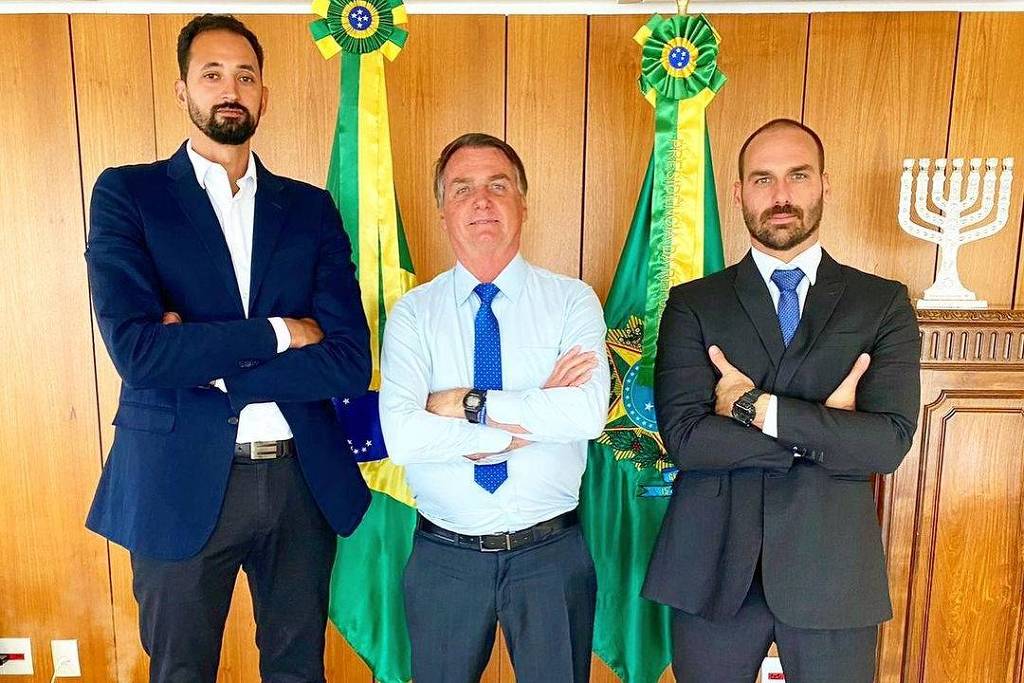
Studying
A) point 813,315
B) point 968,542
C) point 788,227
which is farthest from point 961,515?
point 788,227

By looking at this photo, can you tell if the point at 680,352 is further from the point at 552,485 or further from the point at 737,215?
the point at 737,215

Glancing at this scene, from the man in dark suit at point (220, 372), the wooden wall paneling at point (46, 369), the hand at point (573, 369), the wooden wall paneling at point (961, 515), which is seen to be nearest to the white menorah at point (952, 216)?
the wooden wall paneling at point (961, 515)

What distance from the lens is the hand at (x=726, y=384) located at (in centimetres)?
168

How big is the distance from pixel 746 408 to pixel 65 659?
2.69 m

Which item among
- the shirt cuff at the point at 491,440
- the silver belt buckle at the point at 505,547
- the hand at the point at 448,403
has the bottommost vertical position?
the silver belt buckle at the point at 505,547

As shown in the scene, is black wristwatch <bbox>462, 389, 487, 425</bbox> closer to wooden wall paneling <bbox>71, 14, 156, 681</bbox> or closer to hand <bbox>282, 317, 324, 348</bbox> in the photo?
hand <bbox>282, 317, 324, 348</bbox>

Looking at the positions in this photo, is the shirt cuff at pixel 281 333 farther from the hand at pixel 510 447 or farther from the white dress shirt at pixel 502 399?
the hand at pixel 510 447

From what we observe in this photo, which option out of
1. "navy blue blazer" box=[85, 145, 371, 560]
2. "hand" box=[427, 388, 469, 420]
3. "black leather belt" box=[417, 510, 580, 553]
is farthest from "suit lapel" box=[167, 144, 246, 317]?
"black leather belt" box=[417, 510, 580, 553]

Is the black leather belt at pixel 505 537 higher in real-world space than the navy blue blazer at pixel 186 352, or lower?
lower

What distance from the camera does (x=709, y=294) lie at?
5.93 ft

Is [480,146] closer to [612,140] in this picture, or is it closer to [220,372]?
[612,140]

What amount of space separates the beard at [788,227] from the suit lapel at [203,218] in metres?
1.31

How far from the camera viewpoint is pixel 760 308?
1.74 m

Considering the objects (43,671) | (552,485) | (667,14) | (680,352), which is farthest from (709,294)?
(43,671)
